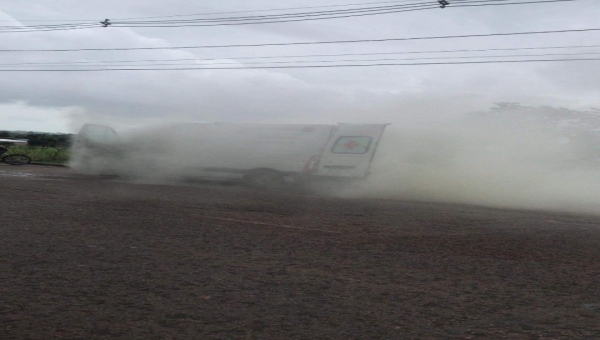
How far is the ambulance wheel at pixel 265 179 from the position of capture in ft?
63.7

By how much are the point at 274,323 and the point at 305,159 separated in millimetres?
13851

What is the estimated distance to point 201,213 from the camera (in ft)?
40.0

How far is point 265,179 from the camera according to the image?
1958 cm

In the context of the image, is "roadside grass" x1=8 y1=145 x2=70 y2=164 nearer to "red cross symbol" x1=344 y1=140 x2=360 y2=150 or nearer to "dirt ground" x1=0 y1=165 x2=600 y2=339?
"red cross symbol" x1=344 y1=140 x2=360 y2=150

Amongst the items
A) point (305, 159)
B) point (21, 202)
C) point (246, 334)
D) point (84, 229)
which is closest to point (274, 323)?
point (246, 334)

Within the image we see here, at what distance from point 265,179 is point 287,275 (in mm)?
12671

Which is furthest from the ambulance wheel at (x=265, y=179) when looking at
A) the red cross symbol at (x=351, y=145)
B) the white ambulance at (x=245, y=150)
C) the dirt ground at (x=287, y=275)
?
the dirt ground at (x=287, y=275)

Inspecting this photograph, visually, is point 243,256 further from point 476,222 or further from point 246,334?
point 476,222

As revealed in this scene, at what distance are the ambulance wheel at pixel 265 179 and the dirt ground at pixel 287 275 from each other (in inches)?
265

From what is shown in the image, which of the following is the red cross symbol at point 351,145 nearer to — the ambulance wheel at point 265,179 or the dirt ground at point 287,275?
the ambulance wheel at point 265,179

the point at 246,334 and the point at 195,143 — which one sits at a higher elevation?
the point at 195,143

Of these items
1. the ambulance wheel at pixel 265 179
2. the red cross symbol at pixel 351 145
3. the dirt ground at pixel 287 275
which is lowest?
the dirt ground at pixel 287 275

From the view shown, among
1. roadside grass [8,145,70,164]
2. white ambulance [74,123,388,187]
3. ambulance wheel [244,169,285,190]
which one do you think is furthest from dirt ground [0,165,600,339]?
roadside grass [8,145,70,164]

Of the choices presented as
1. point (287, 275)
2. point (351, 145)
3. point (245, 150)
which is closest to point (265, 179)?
point (245, 150)
